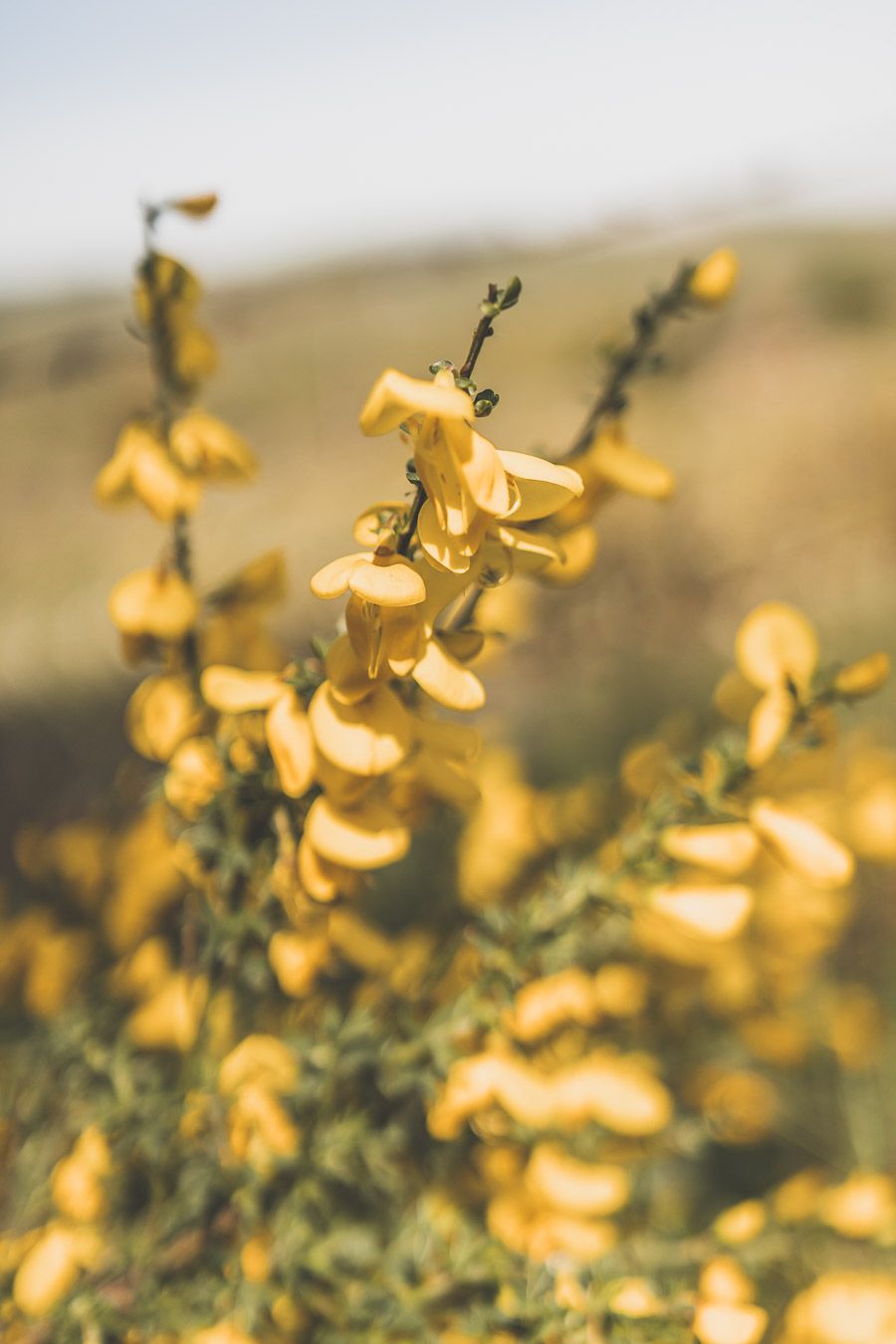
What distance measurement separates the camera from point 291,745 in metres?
0.45

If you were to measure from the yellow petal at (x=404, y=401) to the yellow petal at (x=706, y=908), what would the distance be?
0.37 m

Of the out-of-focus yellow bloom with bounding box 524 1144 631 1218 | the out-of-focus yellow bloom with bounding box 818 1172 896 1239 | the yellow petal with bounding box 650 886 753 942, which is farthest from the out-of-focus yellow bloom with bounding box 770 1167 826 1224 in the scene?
the yellow petal with bounding box 650 886 753 942

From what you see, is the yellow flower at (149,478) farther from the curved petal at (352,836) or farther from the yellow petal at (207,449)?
the curved petal at (352,836)

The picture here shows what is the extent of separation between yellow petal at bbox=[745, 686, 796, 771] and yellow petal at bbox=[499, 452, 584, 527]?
200mm

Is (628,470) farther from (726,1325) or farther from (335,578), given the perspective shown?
(726,1325)

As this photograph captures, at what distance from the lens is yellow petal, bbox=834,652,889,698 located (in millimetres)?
489

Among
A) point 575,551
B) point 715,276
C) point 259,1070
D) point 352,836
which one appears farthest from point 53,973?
point 715,276

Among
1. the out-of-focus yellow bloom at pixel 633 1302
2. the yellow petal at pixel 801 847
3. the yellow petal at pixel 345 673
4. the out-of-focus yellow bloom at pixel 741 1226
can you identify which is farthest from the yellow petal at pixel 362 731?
the out-of-focus yellow bloom at pixel 741 1226

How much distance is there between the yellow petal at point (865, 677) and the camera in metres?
0.49

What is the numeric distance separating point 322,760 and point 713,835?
232mm

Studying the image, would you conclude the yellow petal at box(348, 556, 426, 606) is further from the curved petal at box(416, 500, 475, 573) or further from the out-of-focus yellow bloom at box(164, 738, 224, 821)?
the out-of-focus yellow bloom at box(164, 738, 224, 821)

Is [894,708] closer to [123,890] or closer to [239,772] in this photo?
[123,890]

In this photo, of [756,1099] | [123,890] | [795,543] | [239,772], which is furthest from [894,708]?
[239,772]

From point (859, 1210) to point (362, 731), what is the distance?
0.55 metres
